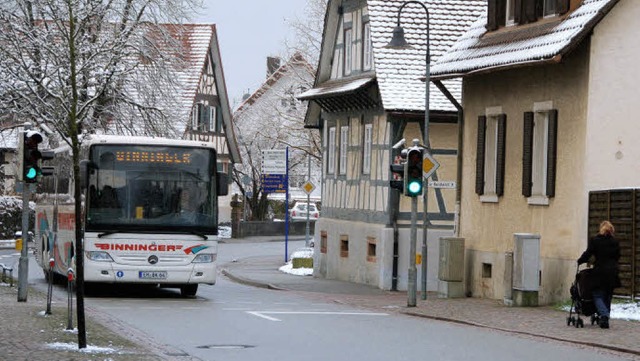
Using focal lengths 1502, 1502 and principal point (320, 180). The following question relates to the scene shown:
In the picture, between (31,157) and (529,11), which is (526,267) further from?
(31,157)

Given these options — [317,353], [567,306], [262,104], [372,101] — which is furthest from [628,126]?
[262,104]

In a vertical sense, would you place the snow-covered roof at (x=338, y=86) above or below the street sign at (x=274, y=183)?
above

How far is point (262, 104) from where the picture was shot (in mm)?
98062

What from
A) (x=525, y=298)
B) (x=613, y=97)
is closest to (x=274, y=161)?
(x=525, y=298)

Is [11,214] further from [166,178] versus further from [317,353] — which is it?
[317,353]

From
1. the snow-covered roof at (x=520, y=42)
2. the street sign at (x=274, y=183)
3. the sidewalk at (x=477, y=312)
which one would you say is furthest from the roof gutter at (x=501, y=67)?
the street sign at (x=274, y=183)

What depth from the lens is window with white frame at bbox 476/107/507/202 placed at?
3219 centimetres

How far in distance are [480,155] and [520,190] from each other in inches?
100

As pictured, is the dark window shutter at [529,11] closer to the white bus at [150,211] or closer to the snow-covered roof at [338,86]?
the white bus at [150,211]

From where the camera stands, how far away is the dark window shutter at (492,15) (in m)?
32.3

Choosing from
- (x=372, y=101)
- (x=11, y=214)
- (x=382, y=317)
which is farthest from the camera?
(x=11, y=214)

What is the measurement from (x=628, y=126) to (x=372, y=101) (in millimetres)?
13851

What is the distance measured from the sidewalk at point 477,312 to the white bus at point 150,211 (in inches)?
147

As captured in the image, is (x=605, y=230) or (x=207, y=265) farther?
(x=207, y=265)
